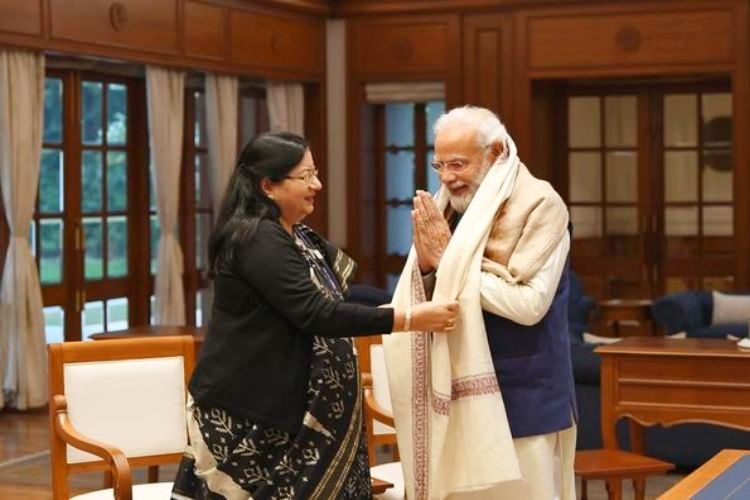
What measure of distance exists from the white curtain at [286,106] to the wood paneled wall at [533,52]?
0.44 metres

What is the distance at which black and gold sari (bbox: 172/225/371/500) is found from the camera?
130 inches

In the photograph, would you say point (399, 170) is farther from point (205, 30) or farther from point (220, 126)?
point (205, 30)

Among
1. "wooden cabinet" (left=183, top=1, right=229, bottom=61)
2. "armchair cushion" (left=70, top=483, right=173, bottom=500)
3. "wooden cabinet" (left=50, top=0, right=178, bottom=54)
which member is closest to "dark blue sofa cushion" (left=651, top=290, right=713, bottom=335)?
"wooden cabinet" (left=183, top=1, right=229, bottom=61)

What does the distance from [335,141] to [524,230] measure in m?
7.77

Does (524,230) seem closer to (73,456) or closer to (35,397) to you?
(73,456)

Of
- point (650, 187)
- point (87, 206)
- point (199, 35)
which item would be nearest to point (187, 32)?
point (199, 35)

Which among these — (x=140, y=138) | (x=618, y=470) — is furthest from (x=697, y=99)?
(x=618, y=470)

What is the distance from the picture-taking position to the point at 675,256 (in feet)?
35.5

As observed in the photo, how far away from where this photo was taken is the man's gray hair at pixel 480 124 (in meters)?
3.38

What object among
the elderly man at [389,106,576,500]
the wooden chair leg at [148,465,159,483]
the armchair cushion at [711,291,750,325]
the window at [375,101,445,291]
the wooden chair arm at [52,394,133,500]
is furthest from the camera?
the window at [375,101,445,291]

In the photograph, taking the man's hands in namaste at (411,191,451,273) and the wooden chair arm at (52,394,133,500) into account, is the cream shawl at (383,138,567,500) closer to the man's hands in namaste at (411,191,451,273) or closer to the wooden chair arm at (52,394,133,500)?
the man's hands in namaste at (411,191,451,273)

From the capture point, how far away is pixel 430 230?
11.0ft

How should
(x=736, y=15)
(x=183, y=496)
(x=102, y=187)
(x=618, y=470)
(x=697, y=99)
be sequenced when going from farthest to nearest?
(x=697, y=99) → (x=736, y=15) → (x=102, y=187) → (x=618, y=470) → (x=183, y=496)

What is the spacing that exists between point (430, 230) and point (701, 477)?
848 millimetres
